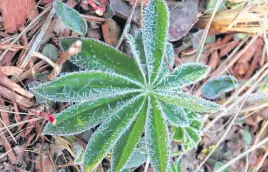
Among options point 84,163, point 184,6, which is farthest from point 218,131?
point 84,163

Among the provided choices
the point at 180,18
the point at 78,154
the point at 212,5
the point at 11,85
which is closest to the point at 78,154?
the point at 78,154

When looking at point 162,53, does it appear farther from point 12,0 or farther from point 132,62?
point 12,0

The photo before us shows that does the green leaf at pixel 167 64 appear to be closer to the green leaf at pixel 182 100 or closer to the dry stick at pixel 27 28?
the green leaf at pixel 182 100

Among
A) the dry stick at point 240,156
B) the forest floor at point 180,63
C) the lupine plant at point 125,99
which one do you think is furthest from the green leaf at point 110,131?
the dry stick at point 240,156

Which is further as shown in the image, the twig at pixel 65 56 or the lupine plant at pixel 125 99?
the lupine plant at pixel 125 99

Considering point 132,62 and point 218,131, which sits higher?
point 132,62

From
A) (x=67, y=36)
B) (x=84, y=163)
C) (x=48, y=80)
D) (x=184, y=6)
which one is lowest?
(x=84, y=163)
